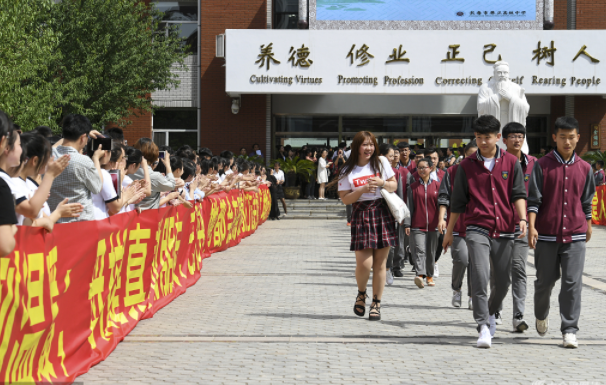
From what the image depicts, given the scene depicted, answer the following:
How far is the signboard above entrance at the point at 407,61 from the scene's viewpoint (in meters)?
27.0

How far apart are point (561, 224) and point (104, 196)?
400cm

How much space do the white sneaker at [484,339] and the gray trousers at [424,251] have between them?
380 centimetres

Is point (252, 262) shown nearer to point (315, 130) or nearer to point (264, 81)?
point (264, 81)

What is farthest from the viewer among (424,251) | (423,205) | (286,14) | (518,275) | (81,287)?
(286,14)

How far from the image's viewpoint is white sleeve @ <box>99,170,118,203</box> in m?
6.88

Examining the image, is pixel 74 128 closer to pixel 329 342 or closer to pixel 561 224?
pixel 329 342

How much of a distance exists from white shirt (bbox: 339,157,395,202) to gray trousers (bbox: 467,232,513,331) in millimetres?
1394

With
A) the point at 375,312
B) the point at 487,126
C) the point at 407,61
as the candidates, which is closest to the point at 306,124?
the point at 407,61

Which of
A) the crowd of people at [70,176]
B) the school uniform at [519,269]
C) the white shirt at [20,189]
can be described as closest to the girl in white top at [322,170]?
the crowd of people at [70,176]

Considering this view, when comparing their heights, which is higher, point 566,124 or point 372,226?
point 566,124

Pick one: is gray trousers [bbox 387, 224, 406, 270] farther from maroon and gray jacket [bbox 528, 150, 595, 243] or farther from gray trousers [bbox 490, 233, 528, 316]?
maroon and gray jacket [bbox 528, 150, 595, 243]

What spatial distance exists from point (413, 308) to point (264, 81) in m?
19.6

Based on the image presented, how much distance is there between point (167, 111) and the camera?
31016mm

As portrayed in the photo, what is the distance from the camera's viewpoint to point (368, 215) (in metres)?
8.02
